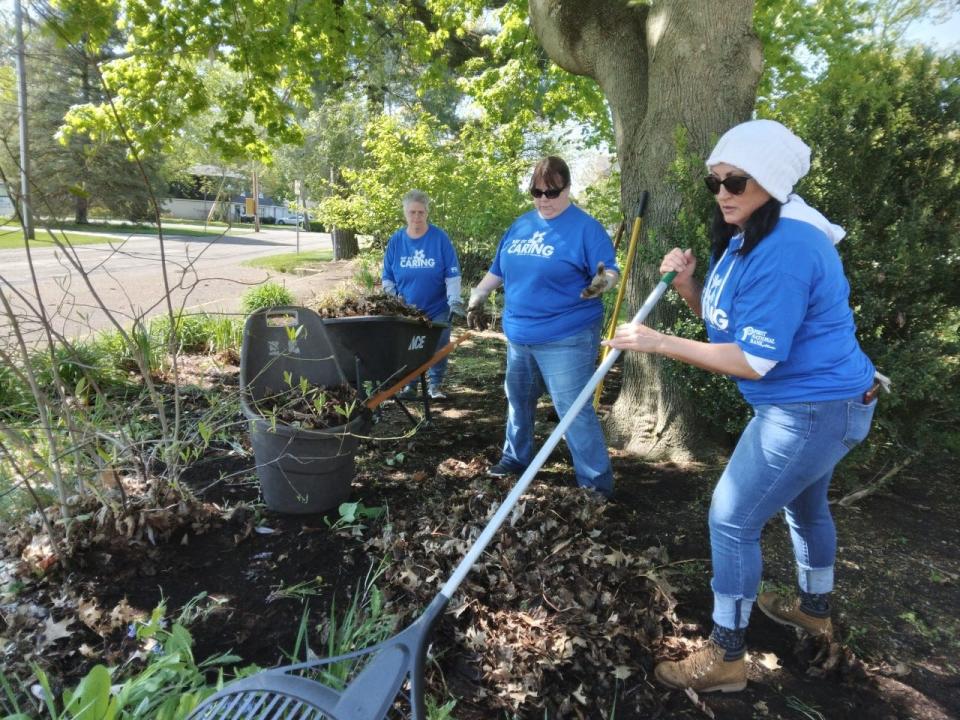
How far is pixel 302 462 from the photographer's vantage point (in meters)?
2.94

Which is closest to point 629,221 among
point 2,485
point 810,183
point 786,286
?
point 810,183

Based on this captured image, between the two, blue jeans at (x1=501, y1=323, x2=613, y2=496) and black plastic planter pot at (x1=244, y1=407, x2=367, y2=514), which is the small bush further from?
blue jeans at (x1=501, y1=323, x2=613, y2=496)

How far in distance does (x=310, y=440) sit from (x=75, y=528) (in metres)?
1.02

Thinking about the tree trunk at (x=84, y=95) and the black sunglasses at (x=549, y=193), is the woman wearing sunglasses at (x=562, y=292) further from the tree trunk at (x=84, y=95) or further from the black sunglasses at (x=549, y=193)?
the tree trunk at (x=84, y=95)

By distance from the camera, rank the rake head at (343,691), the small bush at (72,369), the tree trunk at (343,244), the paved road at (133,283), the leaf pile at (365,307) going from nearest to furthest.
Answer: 1. the rake head at (343,691)
2. the leaf pile at (365,307)
3. the small bush at (72,369)
4. the paved road at (133,283)
5. the tree trunk at (343,244)

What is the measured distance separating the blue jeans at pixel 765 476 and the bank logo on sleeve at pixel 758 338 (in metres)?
0.26

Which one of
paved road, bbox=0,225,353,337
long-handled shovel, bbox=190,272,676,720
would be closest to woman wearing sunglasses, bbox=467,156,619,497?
long-handled shovel, bbox=190,272,676,720

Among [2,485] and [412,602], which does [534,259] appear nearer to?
[412,602]

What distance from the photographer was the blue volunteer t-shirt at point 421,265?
15.5ft

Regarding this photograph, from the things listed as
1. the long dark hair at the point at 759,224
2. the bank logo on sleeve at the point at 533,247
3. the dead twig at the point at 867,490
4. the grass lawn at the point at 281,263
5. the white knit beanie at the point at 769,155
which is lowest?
the grass lawn at the point at 281,263

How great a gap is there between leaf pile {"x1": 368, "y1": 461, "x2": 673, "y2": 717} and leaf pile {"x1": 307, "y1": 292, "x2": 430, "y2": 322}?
142cm

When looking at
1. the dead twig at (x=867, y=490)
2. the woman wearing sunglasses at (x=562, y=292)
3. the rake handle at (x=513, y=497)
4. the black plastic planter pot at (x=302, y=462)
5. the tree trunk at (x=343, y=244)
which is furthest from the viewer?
the tree trunk at (x=343, y=244)

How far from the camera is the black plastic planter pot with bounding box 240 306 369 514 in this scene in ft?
9.57

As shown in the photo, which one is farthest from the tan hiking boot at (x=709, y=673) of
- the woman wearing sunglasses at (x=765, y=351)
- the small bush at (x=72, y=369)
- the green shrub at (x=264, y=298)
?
the green shrub at (x=264, y=298)
